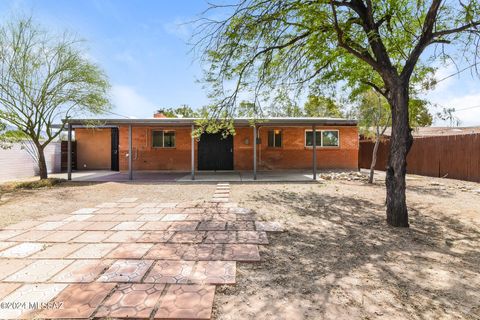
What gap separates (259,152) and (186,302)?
11.7 m

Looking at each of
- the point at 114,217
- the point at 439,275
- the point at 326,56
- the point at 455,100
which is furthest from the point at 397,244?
the point at 455,100

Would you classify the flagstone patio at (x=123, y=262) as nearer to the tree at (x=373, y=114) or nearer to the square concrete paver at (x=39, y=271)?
the square concrete paver at (x=39, y=271)

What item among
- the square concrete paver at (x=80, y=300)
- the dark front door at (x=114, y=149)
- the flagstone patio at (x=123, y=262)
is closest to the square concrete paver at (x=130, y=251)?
the flagstone patio at (x=123, y=262)

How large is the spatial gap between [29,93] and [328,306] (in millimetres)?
11135

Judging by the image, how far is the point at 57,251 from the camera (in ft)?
10.6

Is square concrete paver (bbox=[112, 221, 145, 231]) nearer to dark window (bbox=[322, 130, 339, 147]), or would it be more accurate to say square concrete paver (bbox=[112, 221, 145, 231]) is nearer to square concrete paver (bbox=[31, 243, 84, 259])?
square concrete paver (bbox=[31, 243, 84, 259])

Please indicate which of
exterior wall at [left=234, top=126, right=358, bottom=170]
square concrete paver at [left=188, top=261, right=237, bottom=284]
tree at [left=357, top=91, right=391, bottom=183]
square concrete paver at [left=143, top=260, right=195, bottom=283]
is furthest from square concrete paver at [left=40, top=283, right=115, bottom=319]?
exterior wall at [left=234, top=126, right=358, bottom=170]

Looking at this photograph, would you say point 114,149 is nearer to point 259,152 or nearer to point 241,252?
point 259,152

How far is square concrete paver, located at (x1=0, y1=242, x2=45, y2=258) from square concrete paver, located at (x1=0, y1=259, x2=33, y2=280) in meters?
0.15

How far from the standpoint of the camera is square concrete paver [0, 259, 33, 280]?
8.59 ft

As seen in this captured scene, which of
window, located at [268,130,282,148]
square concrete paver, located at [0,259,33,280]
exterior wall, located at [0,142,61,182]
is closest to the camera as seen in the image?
square concrete paver, located at [0,259,33,280]

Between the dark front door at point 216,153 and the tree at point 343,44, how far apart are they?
7277mm

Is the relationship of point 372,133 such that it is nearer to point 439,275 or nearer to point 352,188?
point 352,188

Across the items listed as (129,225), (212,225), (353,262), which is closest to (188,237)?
(212,225)
